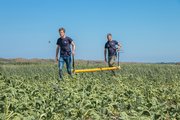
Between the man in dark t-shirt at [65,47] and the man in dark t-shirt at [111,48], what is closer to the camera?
the man in dark t-shirt at [65,47]

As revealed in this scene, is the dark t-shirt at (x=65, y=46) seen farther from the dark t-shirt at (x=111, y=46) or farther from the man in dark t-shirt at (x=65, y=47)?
the dark t-shirt at (x=111, y=46)

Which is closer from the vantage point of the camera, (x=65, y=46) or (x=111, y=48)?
(x=65, y=46)

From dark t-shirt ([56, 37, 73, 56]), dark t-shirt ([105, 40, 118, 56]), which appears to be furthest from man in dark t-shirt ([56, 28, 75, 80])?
dark t-shirt ([105, 40, 118, 56])

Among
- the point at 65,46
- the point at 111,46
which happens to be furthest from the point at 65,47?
the point at 111,46

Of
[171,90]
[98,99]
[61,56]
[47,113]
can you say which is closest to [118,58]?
[61,56]

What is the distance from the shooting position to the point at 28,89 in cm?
1110

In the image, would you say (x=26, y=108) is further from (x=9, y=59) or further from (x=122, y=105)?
(x=9, y=59)

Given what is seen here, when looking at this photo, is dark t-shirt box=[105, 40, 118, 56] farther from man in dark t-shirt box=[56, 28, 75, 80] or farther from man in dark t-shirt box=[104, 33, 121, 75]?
man in dark t-shirt box=[56, 28, 75, 80]

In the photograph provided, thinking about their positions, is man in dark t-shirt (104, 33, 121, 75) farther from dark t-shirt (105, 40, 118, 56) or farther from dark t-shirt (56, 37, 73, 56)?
dark t-shirt (56, 37, 73, 56)

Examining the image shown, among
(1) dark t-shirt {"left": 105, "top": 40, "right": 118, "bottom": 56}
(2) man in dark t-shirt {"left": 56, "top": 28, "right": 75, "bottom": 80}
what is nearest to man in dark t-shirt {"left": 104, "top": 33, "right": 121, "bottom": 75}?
(1) dark t-shirt {"left": 105, "top": 40, "right": 118, "bottom": 56}

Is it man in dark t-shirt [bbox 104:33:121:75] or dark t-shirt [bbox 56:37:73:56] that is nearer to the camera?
dark t-shirt [bbox 56:37:73:56]

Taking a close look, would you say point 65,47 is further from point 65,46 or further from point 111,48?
point 111,48

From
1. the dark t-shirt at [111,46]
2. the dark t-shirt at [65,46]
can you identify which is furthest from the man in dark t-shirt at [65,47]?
the dark t-shirt at [111,46]

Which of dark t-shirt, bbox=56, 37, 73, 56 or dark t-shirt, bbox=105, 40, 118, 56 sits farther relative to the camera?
dark t-shirt, bbox=105, 40, 118, 56
